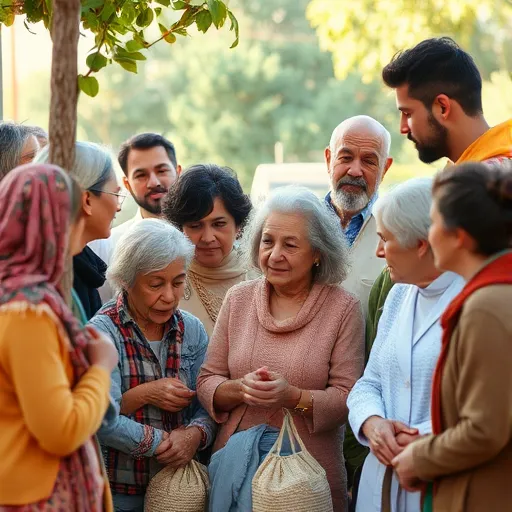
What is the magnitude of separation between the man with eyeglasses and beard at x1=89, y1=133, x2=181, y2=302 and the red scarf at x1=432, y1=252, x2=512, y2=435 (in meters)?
2.94

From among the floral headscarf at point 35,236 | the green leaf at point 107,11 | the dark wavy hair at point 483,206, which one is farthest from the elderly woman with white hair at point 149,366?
the dark wavy hair at point 483,206

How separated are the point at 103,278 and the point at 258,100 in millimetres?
24156

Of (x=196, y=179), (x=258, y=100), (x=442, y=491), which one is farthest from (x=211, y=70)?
(x=442, y=491)

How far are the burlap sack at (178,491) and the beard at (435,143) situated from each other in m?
1.71

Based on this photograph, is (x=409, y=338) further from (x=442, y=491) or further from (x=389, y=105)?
(x=389, y=105)

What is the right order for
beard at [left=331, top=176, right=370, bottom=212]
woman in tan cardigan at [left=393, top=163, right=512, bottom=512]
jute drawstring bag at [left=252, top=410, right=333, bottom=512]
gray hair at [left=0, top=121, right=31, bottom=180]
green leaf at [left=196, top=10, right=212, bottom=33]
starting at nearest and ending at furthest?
woman in tan cardigan at [left=393, top=163, right=512, bottom=512] < jute drawstring bag at [left=252, top=410, right=333, bottom=512] < green leaf at [left=196, top=10, right=212, bottom=33] < gray hair at [left=0, top=121, right=31, bottom=180] < beard at [left=331, top=176, right=370, bottom=212]

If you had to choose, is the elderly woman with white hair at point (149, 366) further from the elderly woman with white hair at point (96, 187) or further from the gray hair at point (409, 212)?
the gray hair at point (409, 212)

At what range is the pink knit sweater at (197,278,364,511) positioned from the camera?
404 centimetres

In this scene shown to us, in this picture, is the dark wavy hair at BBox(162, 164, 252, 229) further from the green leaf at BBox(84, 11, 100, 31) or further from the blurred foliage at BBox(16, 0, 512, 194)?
the blurred foliage at BBox(16, 0, 512, 194)

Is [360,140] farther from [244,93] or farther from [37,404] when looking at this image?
[244,93]

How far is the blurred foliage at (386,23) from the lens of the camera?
14.3m

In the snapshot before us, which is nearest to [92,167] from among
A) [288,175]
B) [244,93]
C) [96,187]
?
[96,187]

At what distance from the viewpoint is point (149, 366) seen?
13.5 ft

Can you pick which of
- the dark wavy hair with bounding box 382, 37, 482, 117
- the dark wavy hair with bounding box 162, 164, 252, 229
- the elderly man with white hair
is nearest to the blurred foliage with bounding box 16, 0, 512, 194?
the elderly man with white hair
